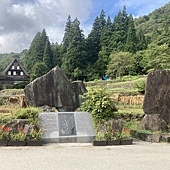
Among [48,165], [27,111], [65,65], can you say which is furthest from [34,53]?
[48,165]

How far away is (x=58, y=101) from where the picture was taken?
12.8 m

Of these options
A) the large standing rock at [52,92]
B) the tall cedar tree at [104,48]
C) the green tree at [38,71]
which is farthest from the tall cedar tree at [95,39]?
the large standing rock at [52,92]

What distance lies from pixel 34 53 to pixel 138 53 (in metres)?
24.2

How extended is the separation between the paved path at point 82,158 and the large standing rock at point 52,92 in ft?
16.6

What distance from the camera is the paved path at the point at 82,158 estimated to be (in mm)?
5234

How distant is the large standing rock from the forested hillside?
27.0 meters

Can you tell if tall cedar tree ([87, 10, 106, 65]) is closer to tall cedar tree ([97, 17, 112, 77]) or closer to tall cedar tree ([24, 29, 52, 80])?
tall cedar tree ([97, 17, 112, 77])

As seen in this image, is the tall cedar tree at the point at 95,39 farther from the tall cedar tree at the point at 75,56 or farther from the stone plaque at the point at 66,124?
the stone plaque at the point at 66,124

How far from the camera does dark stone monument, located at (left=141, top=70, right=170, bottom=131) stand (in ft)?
35.5

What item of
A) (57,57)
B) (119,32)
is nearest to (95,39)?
(119,32)

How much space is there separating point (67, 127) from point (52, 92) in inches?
153

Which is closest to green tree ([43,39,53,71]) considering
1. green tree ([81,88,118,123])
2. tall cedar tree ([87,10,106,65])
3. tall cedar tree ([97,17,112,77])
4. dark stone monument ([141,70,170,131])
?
tall cedar tree ([87,10,106,65])

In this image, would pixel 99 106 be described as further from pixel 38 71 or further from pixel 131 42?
pixel 131 42

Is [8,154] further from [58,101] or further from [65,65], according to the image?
[65,65]
